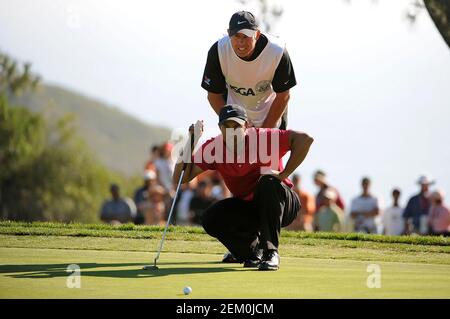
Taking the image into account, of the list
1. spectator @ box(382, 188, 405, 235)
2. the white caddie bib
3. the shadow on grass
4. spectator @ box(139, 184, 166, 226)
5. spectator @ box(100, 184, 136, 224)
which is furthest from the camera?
spectator @ box(139, 184, 166, 226)

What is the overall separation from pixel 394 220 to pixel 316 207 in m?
1.42

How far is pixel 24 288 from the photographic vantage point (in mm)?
8102

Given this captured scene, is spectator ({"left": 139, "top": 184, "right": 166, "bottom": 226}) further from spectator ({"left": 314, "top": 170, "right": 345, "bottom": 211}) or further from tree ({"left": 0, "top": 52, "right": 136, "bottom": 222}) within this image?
tree ({"left": 0, "top": 52, "right": 136, "bottom": 222})

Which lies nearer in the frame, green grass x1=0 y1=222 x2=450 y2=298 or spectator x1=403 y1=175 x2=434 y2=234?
green grass x1=0 y1=222 x2=450 y2=298

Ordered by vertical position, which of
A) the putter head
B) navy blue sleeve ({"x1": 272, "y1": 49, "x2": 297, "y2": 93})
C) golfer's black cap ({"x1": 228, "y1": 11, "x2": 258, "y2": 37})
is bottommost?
the putter head

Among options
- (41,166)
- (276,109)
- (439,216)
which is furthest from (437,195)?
(41,166)

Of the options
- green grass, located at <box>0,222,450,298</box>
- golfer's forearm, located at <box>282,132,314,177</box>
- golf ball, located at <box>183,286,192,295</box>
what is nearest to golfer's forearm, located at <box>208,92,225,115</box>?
green grass, located at <box>0,222,450,298</box>

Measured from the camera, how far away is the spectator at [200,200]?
69.7 ft

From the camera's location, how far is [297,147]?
32.8ft

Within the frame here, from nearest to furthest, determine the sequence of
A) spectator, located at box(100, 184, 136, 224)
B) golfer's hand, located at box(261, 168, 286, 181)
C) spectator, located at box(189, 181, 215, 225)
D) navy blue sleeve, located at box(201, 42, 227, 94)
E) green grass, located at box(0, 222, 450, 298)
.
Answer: green grass, located at box(0, 222, 450, 298) → golfer's hand, located at box(261, 168, 286, 181) → navy blue sleeve, located at box(201, 42, 227, 94) → spectator, located at box(100, 184, 136, 224) → spectator, located at box(189, 181, 215, 225)

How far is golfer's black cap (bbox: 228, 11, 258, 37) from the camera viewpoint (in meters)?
10.7

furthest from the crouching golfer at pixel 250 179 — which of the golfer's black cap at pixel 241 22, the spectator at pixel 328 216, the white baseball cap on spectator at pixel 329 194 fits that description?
the white baseball cap on spectator at pixel 329 194

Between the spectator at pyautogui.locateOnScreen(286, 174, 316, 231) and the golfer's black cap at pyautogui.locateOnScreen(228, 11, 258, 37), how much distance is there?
9474 millimetres
